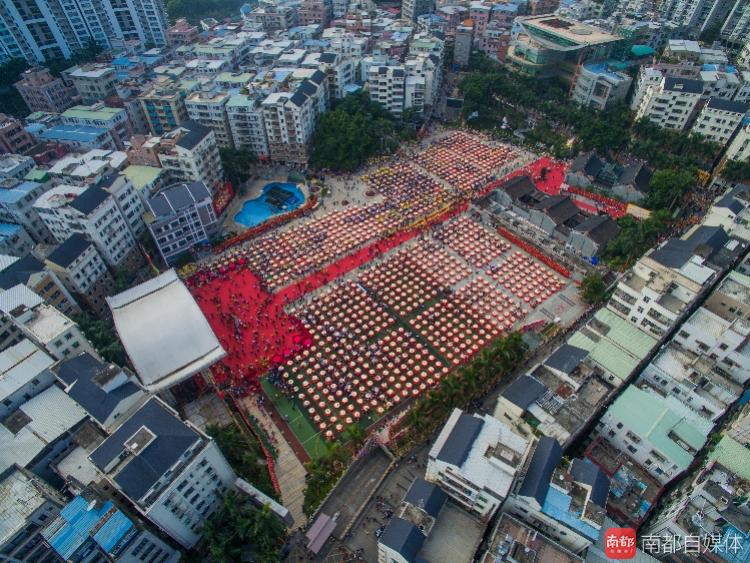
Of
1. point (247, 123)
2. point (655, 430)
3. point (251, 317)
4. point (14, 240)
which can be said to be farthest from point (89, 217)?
point (655, 430)

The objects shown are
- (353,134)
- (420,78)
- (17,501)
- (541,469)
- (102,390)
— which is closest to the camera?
(17,501)

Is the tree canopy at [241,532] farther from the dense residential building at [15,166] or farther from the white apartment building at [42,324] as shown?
the dense residential building at [15,166]

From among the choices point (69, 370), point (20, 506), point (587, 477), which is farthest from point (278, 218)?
point (587, 477)

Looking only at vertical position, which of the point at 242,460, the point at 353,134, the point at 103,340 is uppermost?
the point at 353,134

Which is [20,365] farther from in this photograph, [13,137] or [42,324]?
[13,137]

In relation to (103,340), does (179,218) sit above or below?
above

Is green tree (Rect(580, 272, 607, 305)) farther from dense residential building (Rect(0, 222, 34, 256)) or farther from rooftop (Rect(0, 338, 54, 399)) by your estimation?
dense residential building (Rect(0, 222, 34, 256))

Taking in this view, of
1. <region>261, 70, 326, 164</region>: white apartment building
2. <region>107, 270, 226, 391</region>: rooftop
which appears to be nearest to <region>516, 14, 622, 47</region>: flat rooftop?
<region>261, 70, 326, 164</region>: white apartment building
